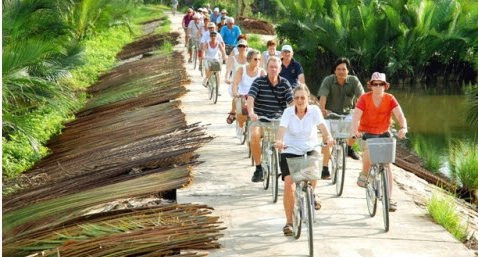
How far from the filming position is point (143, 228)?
7668mm

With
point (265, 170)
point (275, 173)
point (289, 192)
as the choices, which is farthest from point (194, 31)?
point (289, 192)

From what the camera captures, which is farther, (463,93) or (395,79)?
(395,79)

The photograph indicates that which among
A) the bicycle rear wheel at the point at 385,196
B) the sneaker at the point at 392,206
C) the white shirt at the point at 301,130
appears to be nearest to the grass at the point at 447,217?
the sneaker at the point at 392,206

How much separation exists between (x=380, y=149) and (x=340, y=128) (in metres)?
1.67

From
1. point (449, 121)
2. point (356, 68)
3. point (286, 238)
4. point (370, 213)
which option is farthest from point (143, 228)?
point (356, 68)

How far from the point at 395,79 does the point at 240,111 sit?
19.6 metres

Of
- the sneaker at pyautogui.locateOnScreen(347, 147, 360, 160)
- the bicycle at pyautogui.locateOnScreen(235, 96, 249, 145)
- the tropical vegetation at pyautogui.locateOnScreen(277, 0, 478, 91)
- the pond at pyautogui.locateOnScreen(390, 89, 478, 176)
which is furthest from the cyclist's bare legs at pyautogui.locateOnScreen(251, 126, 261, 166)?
the tropical vegetation at pyautogui.locateOnScreen(277, 0, 478, 91)

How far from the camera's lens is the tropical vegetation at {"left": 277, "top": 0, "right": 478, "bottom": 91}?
29234 mm

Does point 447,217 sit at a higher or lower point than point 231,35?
lower

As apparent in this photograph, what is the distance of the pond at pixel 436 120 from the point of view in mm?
18469

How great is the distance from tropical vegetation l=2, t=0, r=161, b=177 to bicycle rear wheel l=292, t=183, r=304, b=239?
182 inches

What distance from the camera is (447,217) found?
8.84 metres

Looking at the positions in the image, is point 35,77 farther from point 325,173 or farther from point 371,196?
point 371,196

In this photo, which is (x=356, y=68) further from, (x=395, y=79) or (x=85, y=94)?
(x=85, y=94)
